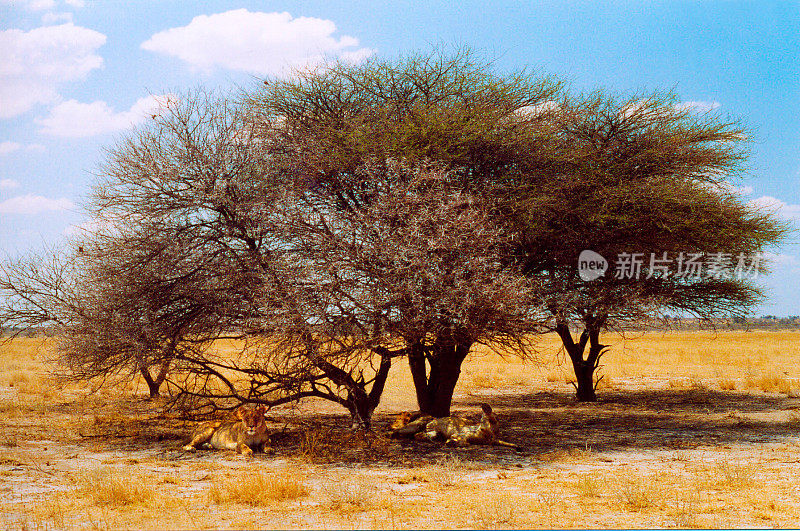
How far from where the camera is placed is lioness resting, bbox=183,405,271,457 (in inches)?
468

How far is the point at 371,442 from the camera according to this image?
11.9m

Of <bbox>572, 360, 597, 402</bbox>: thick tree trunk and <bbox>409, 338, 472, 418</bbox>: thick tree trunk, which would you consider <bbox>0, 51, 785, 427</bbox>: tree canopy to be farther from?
<bbox>572, 360, 597, 402</bbox>: thick tree trunk

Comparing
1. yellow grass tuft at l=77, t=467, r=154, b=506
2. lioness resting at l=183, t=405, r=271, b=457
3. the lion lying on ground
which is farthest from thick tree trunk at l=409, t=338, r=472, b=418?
yellow grass tuft at l=77, t=467, r=154, b=506

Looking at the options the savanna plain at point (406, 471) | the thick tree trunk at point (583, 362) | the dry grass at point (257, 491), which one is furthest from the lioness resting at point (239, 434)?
the thick tree trunk at point (583, 362)

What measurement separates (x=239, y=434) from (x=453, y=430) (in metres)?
3.64

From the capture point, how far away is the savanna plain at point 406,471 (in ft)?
24.8

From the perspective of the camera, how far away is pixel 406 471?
10141 mm

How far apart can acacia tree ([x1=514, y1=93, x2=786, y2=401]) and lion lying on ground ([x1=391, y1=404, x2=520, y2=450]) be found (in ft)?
7.42

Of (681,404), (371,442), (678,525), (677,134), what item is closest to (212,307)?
(371,442)

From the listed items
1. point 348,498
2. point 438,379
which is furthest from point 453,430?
point 348,498

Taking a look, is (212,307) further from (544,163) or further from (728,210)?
(728,210)

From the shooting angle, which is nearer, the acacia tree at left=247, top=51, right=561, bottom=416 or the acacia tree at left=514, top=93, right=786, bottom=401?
the acacia tree at left=247, top=51, right=561, bottom=416

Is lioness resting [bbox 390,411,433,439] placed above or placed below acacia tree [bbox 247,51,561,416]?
below

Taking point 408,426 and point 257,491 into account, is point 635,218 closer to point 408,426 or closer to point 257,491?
point 408,426
